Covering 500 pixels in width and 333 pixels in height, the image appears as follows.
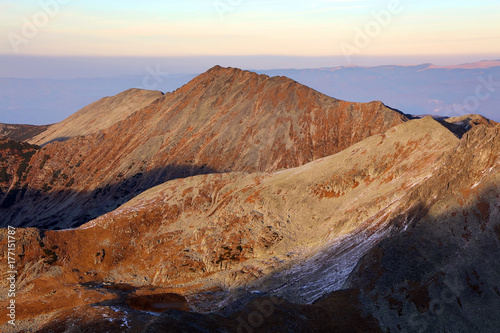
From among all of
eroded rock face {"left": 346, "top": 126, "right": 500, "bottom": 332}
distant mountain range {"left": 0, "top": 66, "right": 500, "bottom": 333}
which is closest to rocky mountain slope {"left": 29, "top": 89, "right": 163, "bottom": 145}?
distant mountain range {"left": 0, "top": 66, "right": 500, "bottom": 333}

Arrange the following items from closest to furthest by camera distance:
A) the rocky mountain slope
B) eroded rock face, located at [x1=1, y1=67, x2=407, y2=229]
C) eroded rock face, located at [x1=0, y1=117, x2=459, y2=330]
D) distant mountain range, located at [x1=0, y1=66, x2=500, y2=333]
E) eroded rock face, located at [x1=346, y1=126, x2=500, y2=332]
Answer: eroded rock face, located at [x1=346, y1=126, x2=500, y2=332] < distant mountain range, located at [x1=0, y1=66, x2=500, y2=333] < eroded rock face, located at [x1=0, y1=117, x2=459, y2=330] < eroded rock face, located at [x1=1, y1=67, x2=407, y2=229] < the rocky mountain slope

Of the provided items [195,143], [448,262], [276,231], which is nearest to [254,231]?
[276,231]

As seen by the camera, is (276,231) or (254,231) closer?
(276,231)

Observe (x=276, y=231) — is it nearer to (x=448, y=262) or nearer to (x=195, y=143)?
(x=448, y=262)

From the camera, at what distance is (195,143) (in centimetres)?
13088

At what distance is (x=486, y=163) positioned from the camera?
41375 mm

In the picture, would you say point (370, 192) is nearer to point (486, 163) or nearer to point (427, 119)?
point (427, 119)

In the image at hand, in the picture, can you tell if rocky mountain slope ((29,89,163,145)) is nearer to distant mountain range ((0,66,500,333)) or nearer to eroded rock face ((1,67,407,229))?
eroded rock face ((1,67,407,229))

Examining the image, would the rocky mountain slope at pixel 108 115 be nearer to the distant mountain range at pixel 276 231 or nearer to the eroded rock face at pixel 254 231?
the distant mountain range at pixel 276 231

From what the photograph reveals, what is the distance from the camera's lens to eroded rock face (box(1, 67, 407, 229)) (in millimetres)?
119562

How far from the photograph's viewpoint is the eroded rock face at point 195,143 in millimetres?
119562

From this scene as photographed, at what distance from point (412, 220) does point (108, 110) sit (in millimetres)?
176722

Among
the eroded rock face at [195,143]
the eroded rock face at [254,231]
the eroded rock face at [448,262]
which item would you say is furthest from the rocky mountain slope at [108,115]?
the eroded rock face at [448,262]

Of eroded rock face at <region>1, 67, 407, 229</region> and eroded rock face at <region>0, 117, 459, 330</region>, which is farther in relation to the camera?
eroded rock face at <region>1, 67, 407, 229</region>
